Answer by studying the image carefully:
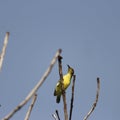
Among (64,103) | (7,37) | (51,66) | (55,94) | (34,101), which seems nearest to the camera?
(51,66)

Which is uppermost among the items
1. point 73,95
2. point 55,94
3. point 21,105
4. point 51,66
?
point 55,94

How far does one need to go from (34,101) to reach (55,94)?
9036 millimetres

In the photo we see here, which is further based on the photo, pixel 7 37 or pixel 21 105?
pixel 7 37

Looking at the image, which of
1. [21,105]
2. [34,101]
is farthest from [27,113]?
[21,105]

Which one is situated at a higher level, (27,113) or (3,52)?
(3,52)

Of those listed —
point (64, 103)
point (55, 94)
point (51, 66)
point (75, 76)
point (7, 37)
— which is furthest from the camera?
point (55, 94)

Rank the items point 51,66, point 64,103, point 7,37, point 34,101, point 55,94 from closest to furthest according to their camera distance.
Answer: point 51,66, point 7,37, point 64,103, point 34,101, point 55,94

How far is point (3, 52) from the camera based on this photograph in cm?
332

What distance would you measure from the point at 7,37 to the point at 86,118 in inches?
57.7

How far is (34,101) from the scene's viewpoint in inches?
A: 156

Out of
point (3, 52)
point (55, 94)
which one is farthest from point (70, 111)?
point (55, 94)

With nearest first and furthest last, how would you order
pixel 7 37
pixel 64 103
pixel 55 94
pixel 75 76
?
1. pixel 7 37
2. pixel 64 103
3. pixel 75 76
4. pixel 55 94

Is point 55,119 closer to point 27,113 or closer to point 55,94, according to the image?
point 27,113

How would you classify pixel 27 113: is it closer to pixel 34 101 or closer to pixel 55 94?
pixel 34 101
